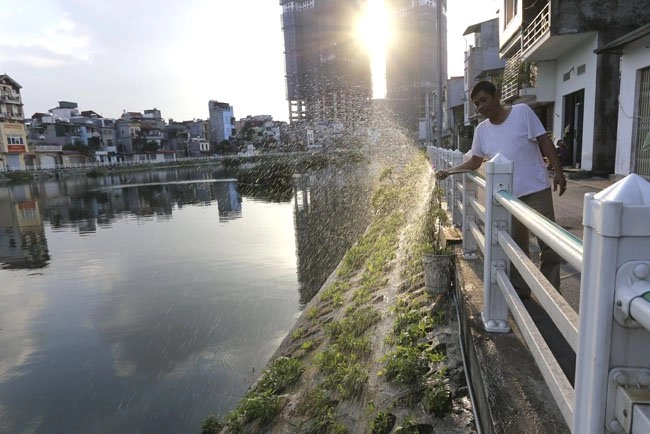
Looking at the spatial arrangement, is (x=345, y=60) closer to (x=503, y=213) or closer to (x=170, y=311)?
(x=170, y=311)

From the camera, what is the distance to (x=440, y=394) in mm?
3445

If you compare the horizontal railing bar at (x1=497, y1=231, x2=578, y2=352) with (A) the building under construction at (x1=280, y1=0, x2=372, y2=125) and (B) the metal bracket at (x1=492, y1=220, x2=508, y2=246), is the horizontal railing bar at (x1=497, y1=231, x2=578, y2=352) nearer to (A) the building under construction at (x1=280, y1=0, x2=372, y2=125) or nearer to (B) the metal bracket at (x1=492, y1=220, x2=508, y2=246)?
(B) the metal bracket at (x1=492, y1=220, x2=508, y2=246)

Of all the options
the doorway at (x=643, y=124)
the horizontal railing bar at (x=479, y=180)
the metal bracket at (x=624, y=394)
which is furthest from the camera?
the doorway at (x=643, y=124)

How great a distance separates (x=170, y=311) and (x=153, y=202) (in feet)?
81.7

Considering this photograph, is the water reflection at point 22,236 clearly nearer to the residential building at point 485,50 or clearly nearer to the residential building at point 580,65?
the residential building at point 580,65

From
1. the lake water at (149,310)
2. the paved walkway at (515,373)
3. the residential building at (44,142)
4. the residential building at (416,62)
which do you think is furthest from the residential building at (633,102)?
the residential building at (44,142)

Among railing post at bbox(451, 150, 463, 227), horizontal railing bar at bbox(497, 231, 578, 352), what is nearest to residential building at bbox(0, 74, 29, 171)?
railing post at bbox(451, 150, 463, 227)

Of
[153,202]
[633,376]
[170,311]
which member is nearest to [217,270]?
[170,311]

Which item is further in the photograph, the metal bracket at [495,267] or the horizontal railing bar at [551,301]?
the metal bracket at [495,267]

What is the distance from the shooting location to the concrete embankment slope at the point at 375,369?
360cm

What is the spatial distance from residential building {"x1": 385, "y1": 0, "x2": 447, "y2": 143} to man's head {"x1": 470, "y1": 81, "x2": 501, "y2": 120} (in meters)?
12.8

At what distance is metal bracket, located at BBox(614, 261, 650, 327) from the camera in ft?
3.47

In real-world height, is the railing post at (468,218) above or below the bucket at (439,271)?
above

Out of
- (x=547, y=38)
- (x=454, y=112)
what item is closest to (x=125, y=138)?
(x=454, y=112)
